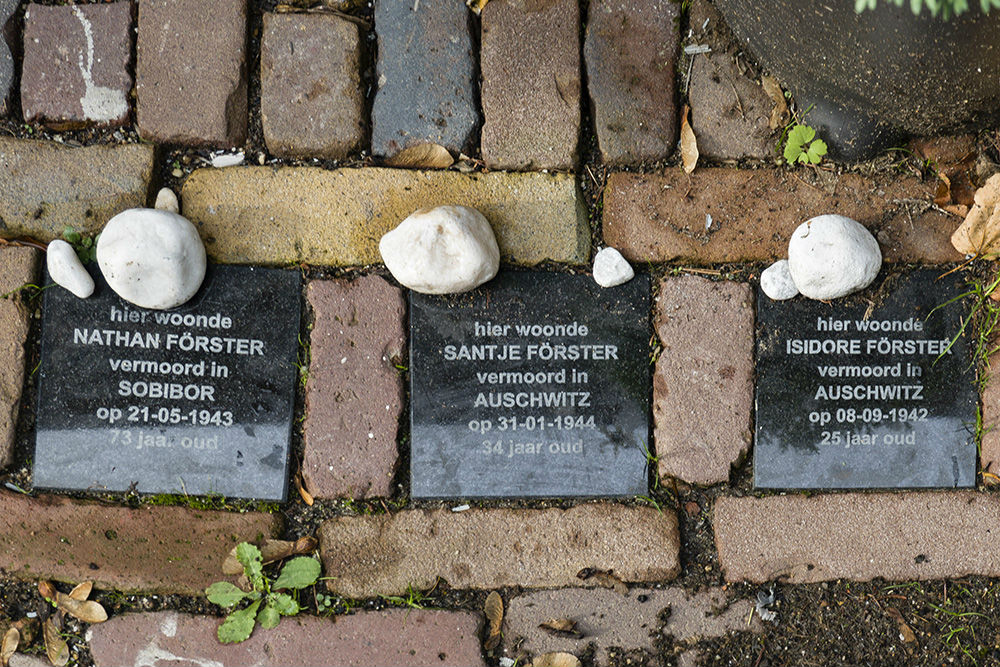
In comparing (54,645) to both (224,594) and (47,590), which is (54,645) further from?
(224,594)

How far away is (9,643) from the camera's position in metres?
2.12

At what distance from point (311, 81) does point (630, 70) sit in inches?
39.0

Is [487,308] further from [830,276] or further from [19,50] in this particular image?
[19,50]

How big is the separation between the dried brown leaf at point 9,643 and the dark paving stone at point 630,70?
239 centimetres

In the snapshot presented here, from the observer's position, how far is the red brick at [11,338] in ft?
6.87

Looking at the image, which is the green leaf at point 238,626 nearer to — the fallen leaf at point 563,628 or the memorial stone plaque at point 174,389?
the memorial stone plaque at point 174,389

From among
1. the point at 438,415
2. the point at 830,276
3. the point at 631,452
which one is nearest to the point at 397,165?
the point at 438,415

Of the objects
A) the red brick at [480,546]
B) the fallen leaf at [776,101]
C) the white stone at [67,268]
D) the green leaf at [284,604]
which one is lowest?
the green leaf at [284,604]

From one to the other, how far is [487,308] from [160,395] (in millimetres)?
1048

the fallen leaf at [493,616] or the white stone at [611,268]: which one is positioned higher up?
the white stone at [611,268]

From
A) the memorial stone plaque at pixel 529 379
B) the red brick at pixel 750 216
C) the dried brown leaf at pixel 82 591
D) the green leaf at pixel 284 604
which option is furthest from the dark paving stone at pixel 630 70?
the dried brown leaf at pixel 82 591

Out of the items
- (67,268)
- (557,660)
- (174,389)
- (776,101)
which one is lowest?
(557,660)

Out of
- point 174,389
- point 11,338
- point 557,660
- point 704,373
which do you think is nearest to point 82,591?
point 174,389

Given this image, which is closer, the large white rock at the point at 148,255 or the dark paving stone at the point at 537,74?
the large white rock at the point at 148,255
